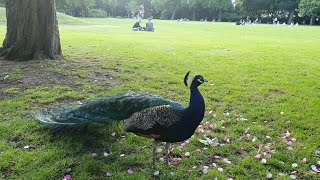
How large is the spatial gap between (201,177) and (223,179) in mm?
278

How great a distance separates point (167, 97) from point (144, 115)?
308 cm

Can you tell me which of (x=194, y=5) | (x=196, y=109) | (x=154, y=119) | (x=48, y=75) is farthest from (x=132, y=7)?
(x=196, y=109)

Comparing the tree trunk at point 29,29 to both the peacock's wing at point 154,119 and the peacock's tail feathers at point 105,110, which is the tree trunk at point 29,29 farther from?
the peacock's wing at point 154,119

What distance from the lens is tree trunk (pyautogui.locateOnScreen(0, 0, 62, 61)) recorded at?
9.53 meters

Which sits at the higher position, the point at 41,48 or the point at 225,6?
the point at 225,6

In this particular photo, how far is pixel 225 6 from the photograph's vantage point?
77625 mm

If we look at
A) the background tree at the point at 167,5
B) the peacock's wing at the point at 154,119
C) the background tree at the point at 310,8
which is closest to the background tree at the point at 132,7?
the background tree at the point at 167,5

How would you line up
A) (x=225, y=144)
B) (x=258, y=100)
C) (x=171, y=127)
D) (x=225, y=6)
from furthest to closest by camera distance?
(x=225, y=6) < (x=258, y=100) < (x=225, y=144) < (x=171, y=127)

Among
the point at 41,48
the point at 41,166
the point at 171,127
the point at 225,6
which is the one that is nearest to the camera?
the point at 171,127

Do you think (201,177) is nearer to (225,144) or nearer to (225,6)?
(225,144)

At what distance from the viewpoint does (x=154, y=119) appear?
388cm

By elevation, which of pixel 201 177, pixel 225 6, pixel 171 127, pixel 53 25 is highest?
pixel 225 6

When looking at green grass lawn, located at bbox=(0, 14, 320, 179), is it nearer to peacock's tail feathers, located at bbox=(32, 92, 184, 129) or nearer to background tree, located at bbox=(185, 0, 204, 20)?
peacock's tail feathers, located at bbox=(32, 92, 184, 129)

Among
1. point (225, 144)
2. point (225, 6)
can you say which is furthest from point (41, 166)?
point (225, 6)
